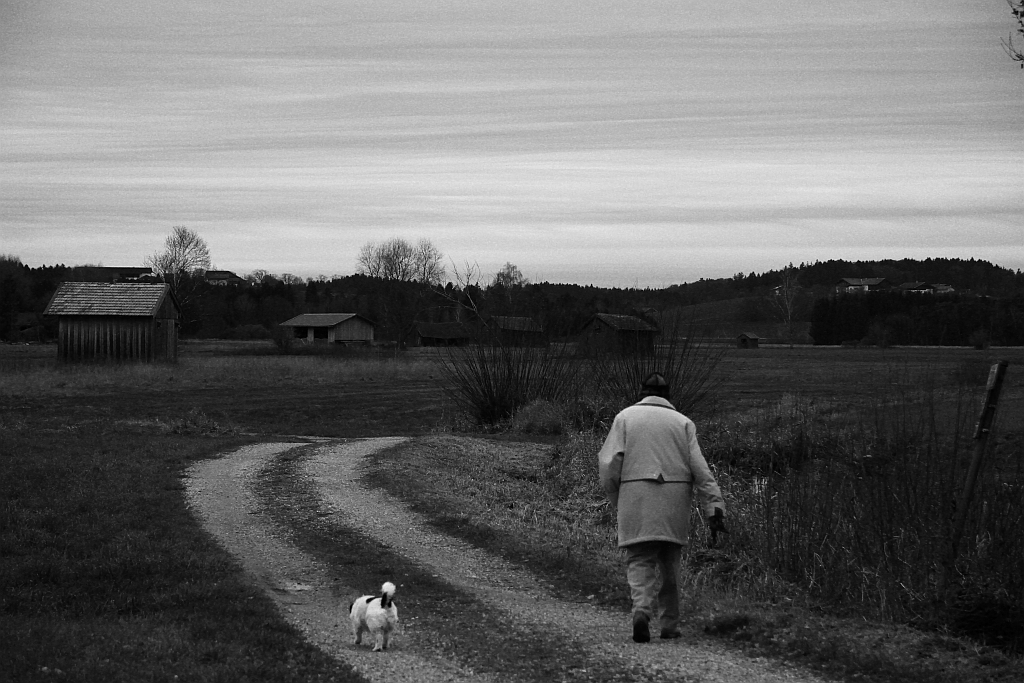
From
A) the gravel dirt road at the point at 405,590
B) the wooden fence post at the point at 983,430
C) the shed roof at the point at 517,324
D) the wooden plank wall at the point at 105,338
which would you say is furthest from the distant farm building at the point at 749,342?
the wooden fence post at the point at 983,430

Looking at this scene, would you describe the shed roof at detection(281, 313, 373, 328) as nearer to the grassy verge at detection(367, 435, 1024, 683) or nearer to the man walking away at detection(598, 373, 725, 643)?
the grassy verge at detection(367, 435, 1024, 683)

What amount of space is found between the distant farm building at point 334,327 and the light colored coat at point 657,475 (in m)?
99.3

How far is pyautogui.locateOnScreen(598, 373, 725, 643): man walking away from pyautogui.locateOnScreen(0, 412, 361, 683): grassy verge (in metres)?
2.48

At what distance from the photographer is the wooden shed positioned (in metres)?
50.8

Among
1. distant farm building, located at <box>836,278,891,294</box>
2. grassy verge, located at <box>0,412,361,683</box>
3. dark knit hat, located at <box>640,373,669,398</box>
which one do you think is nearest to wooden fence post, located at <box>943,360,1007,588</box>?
dark knit hat, located at <box>640,373,669,398</box>

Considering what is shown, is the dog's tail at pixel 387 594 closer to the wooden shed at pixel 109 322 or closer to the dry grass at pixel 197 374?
the dry grass at pixel 197 374

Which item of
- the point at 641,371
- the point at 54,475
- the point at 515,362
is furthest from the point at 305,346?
the point at 54,475

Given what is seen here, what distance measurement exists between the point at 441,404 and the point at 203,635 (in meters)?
30.5

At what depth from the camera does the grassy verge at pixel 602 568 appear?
313 inches

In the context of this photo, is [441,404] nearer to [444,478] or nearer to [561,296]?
[561,296]

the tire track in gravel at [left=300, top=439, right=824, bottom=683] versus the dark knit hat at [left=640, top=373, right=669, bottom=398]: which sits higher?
the dark knit hat at [left=640, top=373, right=669, bottom=398]

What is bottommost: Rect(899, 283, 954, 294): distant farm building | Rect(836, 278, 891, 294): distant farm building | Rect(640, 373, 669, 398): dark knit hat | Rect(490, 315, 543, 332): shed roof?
Rect(640, 373, 669, 398): dark knit hat

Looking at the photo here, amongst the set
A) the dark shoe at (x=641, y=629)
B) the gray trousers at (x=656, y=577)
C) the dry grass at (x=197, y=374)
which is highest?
the gray trousers at (x=656, y=577)

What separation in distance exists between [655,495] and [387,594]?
90.9 inches
